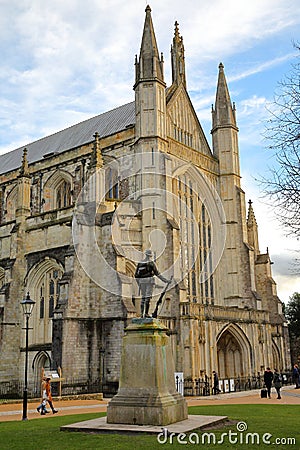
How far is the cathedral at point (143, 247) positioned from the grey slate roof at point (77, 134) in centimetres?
45

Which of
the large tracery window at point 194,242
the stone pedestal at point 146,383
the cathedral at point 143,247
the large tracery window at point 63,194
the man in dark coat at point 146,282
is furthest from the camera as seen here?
the large tracery window at point 63,194

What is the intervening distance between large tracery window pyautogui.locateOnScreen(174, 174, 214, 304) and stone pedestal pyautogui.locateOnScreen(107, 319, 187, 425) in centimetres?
1946

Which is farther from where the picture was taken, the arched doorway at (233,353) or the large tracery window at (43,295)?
the arched doorway at (233,353)

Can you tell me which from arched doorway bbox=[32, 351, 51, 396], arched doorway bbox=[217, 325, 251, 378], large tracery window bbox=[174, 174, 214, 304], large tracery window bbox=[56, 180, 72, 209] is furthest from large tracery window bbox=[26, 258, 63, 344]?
large tracery window bbox=[56, 180, 72, 209]

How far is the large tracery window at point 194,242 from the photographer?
3306 centimetres

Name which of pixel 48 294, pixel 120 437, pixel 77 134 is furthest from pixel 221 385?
pixel 77 134

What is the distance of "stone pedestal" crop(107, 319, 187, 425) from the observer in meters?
11.4

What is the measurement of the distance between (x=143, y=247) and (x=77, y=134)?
18.1 metres

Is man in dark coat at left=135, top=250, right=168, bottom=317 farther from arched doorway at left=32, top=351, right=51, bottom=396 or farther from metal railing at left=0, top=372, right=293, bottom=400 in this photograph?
arched doorway at left=32, top=351, right=51, bottom=396

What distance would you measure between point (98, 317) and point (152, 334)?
14220 millimetres

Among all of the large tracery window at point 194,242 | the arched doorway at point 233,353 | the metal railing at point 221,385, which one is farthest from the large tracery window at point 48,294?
the arched doorway at point 233,353

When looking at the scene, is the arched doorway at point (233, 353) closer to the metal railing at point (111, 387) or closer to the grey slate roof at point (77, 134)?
the metal railing at point (111, 387)

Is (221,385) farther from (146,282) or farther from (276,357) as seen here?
(146,282)

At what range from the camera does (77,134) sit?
44.4 meters
